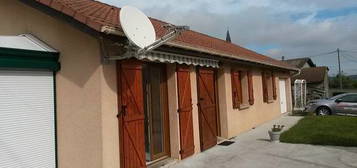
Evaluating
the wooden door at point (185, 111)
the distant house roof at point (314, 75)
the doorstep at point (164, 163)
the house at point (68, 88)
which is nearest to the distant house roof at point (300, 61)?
the distant house roof at point (314, 75)

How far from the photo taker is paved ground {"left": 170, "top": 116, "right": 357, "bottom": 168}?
9773 mm

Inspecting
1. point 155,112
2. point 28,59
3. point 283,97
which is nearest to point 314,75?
point 283,97

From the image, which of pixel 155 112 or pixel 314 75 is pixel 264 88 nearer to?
pixel 155 112

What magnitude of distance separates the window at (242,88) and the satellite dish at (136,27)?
316 inches

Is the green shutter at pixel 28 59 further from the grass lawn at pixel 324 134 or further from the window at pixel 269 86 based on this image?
the window at pixel 269 86

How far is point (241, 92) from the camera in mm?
16828

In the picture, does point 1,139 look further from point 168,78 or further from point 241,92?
point 241,92

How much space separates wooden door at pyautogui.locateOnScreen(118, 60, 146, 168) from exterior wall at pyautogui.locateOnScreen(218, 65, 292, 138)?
624 centimetres

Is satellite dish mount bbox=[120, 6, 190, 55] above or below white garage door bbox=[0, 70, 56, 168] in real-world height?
above

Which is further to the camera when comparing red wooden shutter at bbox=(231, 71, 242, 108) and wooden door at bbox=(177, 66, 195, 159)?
red wooden shutter at bbox=(231, 71, 242, 108)

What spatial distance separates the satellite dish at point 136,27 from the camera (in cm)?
705

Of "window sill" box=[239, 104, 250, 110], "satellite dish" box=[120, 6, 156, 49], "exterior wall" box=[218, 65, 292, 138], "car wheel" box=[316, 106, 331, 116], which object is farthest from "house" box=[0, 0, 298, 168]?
"car wheel" box=[316, 106, 331, 116]

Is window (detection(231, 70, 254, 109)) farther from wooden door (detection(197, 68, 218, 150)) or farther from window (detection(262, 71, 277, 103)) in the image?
window (detection(262, 71, 277, 103))

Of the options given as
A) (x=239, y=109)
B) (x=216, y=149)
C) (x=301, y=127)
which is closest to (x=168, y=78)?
(x=216, y=149)
